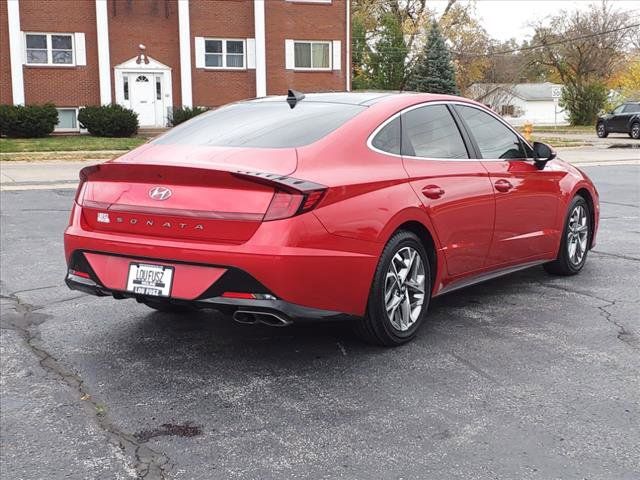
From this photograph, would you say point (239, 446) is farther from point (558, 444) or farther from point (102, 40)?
point (102, 40)

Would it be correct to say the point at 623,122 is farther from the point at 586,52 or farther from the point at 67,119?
the point at 67,119

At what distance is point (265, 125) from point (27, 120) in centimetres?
2463

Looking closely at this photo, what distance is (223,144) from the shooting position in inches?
186

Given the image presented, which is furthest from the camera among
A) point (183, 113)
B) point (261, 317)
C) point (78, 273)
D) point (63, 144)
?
point (183, 113)

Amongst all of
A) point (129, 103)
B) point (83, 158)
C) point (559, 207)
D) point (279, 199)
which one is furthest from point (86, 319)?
point (129, 103)

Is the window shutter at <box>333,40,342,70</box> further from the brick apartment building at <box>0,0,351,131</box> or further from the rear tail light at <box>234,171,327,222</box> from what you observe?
the rear tail light at <box>234,171,327,222</box>

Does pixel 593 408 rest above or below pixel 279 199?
below

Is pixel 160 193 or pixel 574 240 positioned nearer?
pixel 160 193

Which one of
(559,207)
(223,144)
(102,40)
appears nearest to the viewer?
(223,144)

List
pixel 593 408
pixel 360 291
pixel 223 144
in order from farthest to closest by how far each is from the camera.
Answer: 1. pixel 223 144
2. pixel 360 291
3. pixel 593 408

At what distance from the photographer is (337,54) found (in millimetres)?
34125

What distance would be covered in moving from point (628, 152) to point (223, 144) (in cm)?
2560

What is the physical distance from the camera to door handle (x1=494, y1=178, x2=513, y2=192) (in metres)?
5.75

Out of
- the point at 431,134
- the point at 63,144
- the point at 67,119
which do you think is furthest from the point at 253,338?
the point at 67,119
